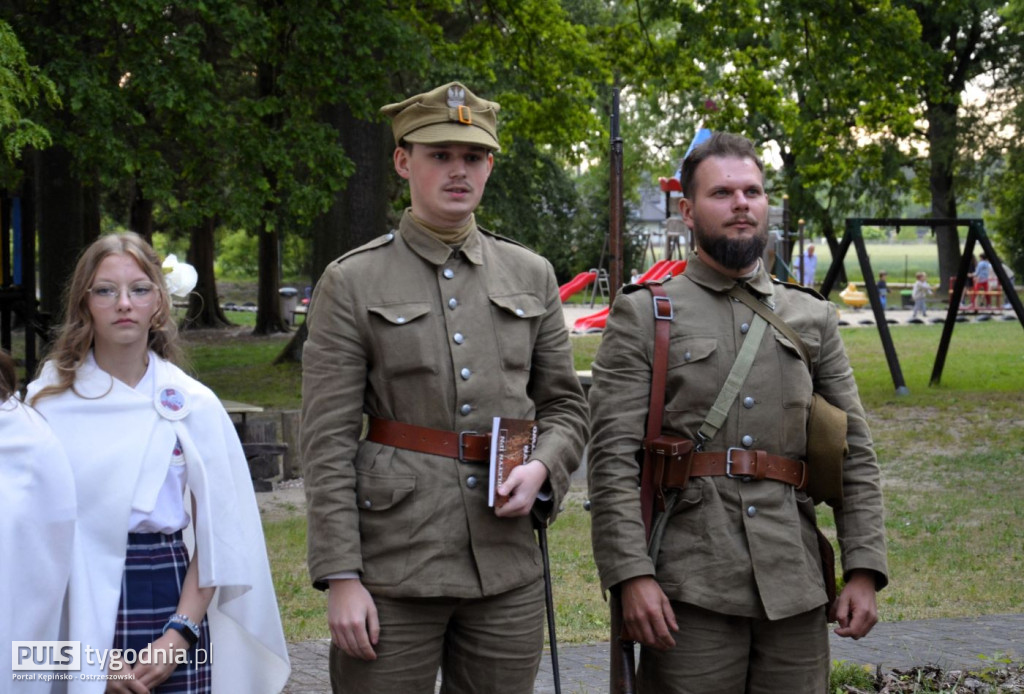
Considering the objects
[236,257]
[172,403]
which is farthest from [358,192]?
[236,257]

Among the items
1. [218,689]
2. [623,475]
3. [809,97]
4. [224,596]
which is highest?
[809,97]

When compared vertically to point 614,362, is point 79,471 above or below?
below

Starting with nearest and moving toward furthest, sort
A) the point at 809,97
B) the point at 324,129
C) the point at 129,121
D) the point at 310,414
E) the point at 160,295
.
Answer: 1. the point at 310,414
2. the point at 160,295
3. the point at 129,121
4. the point at 324,129
5. the point at 809,97

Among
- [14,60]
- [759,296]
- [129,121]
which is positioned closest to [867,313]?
[129,121]

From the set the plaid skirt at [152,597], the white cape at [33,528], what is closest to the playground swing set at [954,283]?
the plaid skirt at [152,597]

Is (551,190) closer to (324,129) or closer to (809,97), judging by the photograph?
(809,97)

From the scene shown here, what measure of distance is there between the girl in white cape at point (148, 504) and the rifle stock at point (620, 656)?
0.95m

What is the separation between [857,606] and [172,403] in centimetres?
195

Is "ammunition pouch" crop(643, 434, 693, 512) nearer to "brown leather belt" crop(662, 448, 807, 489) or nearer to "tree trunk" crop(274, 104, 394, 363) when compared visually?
"brown leather belt" crop(662, 448, 807, 489)

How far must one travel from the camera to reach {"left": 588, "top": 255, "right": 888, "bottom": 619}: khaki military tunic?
3.49 meters

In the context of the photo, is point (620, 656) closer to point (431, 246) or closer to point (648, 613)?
point (648, 613)

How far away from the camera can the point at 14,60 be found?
9.30 m

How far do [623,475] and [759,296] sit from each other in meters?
0.67

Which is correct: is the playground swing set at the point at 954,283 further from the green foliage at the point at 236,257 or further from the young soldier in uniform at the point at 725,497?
the green foliage at the point at 236,257
